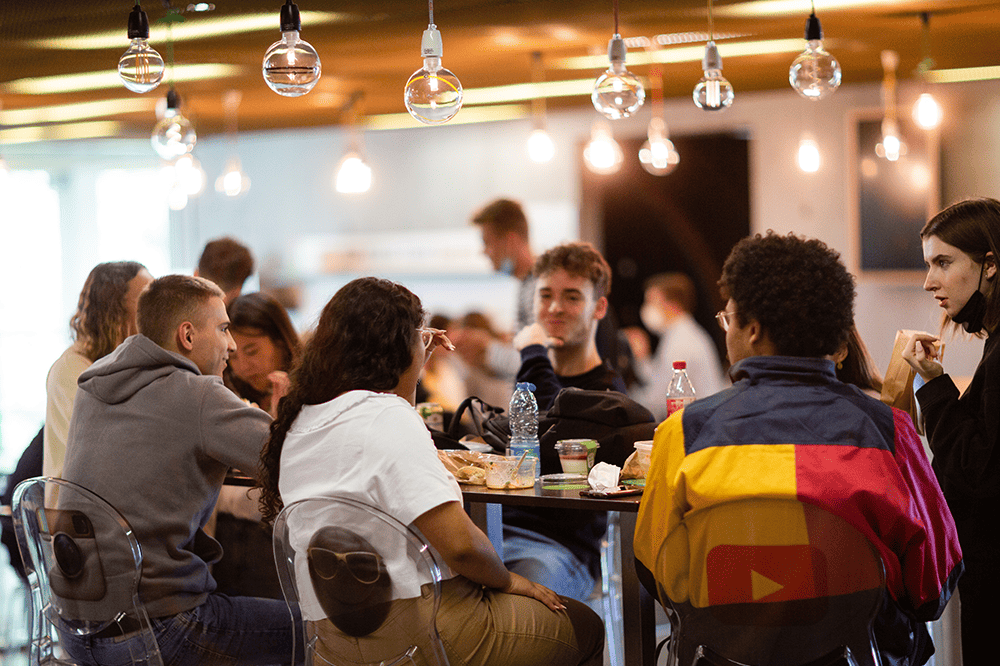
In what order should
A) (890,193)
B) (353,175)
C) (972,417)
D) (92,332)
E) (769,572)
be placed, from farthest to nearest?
1. (353,175)
2. (890,193)
3. (92,332)
4. (972,417)
5. (769,572)

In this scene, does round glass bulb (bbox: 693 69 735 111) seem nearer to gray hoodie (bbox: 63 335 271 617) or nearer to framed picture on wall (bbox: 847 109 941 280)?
gray hoodie (bbox: 63 335 271 617)

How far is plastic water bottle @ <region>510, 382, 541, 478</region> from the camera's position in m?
2.57

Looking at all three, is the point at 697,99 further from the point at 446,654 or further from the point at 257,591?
the point at 257,591

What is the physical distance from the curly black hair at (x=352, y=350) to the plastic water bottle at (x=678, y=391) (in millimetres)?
813

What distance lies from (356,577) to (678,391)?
1254 mm

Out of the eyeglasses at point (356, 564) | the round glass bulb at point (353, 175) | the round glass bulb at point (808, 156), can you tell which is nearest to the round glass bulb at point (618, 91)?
the eyeglasses at point (356, 564)

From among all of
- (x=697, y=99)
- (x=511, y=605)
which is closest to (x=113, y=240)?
(x=697, y=99)

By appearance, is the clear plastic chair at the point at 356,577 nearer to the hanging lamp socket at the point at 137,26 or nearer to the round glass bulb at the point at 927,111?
the hanging lamp socket at the point at 137,26

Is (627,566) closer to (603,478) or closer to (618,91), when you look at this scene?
(603,478)

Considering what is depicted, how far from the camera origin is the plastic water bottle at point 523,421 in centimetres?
257

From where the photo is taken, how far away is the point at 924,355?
86.0 inches

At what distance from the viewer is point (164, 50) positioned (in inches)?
231

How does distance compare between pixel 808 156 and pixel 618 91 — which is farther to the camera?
pixel 808 156

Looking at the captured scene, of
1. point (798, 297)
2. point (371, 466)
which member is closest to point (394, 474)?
point (371, 466)
